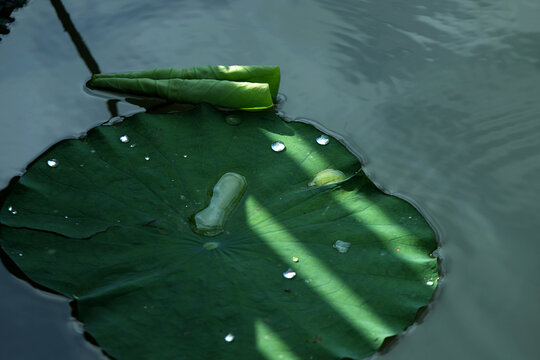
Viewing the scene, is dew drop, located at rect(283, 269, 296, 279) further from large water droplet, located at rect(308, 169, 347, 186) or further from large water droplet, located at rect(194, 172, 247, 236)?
large water droplet, located at rect(308, 169, 347, 186)

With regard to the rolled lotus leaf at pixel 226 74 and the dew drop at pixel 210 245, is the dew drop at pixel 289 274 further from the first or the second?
the rolled lotus leaf at pixel 226 74

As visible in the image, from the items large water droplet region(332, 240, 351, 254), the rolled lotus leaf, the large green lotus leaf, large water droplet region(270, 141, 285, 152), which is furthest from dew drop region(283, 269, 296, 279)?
the rolled lotus leaf

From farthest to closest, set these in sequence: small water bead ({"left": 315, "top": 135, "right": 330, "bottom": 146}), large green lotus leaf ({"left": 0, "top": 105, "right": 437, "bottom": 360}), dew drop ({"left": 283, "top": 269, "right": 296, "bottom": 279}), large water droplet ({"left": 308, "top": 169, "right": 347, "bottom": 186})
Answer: small water bead ({"left": 315, "top": 135, "right": 330, "bottom": 146}) → large water droplet ({"left": 308, "top": 169, "right": 347, "bottom": 186}) → dew drop ({"left": 283, "top": 269, "right": 296, "bottom": 279}) → large green lotus leaf ({"left": 0, "top": 105, "right": 437, "bottom": 360})

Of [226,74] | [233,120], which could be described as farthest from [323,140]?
[226,74]

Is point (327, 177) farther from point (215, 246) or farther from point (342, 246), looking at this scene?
point (215, 246)

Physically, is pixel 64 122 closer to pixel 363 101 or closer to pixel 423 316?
pixel 363 101

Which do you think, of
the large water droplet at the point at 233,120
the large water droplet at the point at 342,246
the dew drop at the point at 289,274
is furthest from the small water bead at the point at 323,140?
the dew drop at the point at 289,274

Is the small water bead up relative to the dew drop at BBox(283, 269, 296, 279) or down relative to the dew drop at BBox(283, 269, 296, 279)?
up
